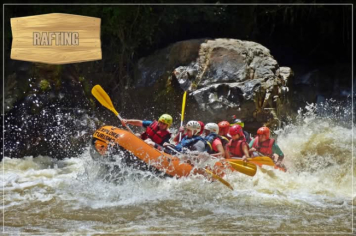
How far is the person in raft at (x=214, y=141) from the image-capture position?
525 cm

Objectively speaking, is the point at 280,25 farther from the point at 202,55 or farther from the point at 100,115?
the point at 100,115

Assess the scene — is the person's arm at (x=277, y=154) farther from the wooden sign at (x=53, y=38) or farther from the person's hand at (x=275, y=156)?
the wooden sign at (x=53, y=38)

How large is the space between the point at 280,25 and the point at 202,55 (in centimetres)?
220

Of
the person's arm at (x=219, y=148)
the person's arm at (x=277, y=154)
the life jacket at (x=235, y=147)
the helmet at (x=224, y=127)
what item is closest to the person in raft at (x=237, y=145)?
the life jacket at (x=235, y=147)

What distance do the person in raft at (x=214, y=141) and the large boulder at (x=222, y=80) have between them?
1398 mm

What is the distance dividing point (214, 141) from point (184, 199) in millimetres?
A: 1185

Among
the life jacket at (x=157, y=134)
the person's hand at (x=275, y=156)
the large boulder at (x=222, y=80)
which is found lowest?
the person's hand at (x=275, y=156)

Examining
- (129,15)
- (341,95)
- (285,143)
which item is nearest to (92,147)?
(285,143)

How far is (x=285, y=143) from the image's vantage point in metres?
6.44

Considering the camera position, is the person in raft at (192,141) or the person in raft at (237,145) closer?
the person in raft at (192,141)

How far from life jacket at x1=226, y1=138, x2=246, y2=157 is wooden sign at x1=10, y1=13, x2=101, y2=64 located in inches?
A: 86.3

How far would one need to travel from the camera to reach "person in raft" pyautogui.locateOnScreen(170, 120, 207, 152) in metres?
5.20

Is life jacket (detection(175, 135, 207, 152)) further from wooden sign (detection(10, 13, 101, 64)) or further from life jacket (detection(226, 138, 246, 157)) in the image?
wooden sign (detection(10, 13, 101, 64))

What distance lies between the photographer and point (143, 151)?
4.80m
